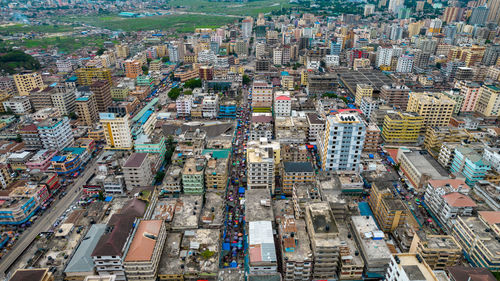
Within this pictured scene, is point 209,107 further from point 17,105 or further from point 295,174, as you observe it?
point 17,105

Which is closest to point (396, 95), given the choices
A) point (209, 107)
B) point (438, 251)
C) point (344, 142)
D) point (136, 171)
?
point (344, 142)

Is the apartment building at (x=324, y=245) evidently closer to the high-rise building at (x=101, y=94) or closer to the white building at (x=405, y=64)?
the high-rise building at (x=101, y=94)

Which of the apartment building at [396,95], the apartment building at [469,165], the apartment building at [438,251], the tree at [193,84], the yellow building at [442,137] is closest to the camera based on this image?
the apartment building at [438,251]

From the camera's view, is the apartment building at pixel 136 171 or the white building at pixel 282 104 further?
the white building at pixel 282 104

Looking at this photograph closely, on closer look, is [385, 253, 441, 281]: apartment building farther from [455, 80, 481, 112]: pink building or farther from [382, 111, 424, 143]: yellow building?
[455, 80, 481, 112]: pink building

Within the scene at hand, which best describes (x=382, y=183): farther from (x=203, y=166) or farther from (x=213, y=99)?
(x=213, y=99)

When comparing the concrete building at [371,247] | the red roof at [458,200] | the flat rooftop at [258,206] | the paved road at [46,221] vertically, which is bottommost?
the paved road at [46,221]

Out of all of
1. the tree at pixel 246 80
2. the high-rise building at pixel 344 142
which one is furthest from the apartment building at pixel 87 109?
the high-rise building at pixel 344 142
